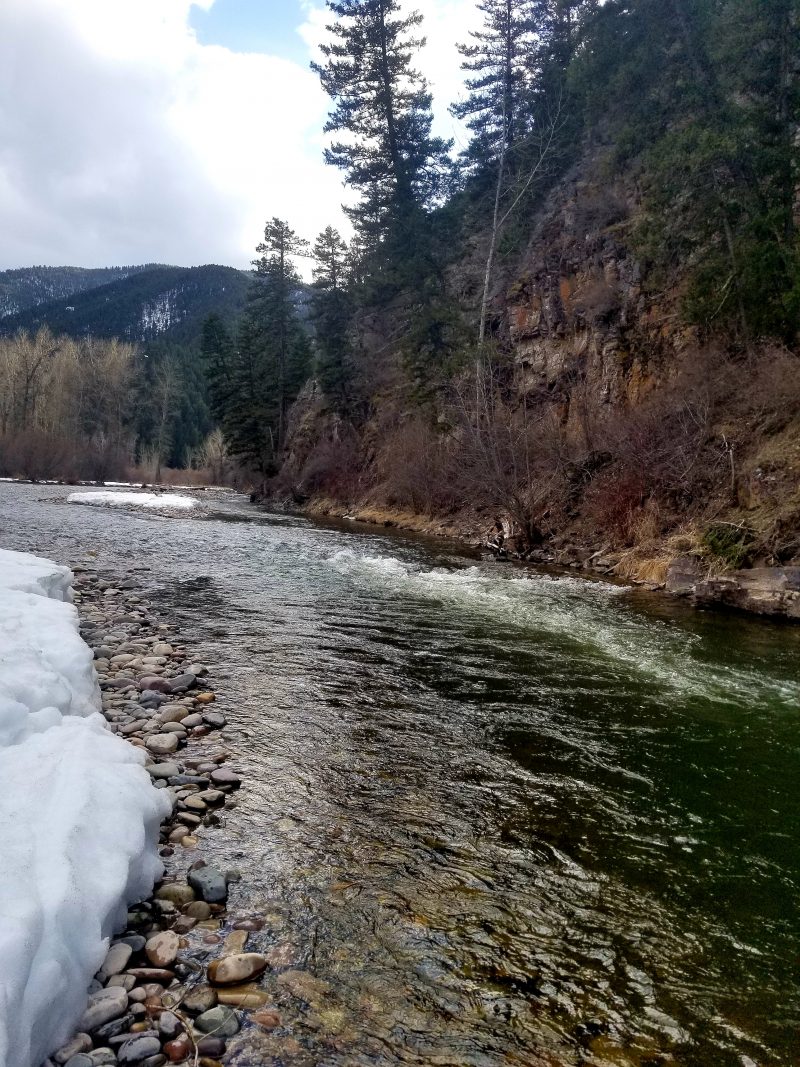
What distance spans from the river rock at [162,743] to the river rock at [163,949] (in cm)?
209

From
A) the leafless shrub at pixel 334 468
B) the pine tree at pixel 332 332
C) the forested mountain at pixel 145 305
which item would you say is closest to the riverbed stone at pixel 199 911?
the leafless shrub at pixel 334 468

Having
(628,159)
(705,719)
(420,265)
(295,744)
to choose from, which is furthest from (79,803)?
(420,265)

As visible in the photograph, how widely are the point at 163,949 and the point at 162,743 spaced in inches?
89.5

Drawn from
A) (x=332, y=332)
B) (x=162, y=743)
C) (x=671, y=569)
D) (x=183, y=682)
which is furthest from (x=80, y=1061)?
(x=332, y=332)

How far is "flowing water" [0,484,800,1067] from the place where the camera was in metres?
2.66

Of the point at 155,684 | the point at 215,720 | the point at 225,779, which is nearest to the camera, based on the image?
the point at 225,779

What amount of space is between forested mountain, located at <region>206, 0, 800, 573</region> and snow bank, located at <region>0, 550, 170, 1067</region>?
11.1m

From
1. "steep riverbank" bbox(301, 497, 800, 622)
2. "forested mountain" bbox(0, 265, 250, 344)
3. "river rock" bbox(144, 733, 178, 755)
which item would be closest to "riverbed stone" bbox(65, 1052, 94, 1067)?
"river rock" bbox(144, 733, 178, 755)

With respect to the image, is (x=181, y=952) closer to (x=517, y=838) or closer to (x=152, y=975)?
(x=152, y=975)

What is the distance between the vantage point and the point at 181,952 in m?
2.96

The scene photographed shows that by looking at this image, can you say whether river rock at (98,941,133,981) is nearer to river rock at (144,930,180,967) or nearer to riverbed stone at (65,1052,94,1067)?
river rock at (144,930,180,967)

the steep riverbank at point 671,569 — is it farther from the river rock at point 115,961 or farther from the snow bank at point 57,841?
the river rock at point 115,961

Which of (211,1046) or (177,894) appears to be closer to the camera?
(211,1046)

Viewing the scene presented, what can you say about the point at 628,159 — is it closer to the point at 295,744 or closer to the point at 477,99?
the point at 477,99
